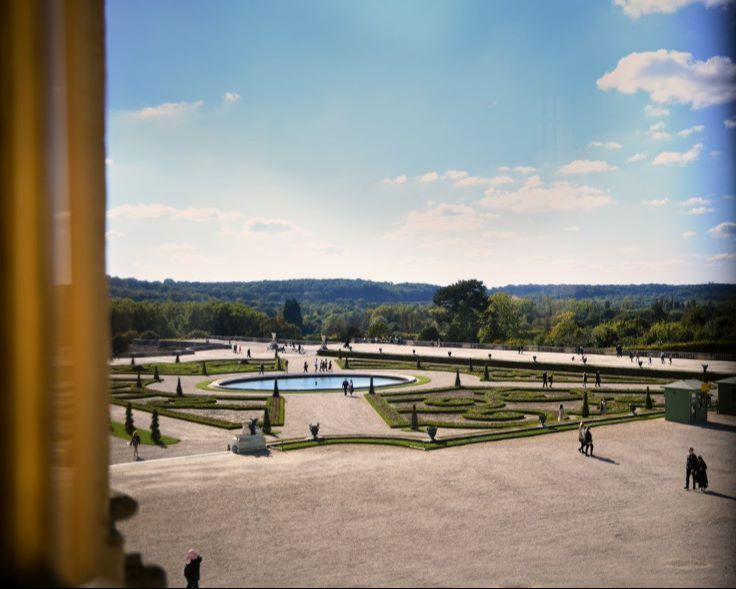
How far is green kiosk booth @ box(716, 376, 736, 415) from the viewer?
28.1m

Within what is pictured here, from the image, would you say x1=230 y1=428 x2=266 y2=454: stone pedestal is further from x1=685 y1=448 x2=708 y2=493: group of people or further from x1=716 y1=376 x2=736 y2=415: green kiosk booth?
x1=716 y1=376 x2=736 y2=415: green kiosk booth

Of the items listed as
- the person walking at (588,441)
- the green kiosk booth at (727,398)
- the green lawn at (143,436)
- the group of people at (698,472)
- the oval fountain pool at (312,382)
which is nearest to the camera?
the group of people at (698,472)

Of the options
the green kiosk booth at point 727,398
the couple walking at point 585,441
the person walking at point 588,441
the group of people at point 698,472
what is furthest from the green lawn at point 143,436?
the green kiosk booth at point 727,398

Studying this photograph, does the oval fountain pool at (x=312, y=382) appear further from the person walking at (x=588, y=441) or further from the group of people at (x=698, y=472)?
the group of people at (x=698, y=472)

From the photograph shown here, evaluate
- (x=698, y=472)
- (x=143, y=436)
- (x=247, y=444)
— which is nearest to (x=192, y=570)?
(x=247, y=444)

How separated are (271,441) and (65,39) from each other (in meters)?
23.0

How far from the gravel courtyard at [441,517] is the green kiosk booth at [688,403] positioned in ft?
14.0

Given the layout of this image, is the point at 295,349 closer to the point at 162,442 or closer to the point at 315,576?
the point at 162,442

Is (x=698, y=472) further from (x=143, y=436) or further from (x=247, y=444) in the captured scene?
(x=143, y=436)

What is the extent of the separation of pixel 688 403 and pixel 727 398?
3.32m

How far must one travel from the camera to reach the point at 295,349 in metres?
72.1

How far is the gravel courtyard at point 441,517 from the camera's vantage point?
38.6 ft

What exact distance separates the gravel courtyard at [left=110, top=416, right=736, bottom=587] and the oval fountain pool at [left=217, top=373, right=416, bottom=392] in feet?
66.1

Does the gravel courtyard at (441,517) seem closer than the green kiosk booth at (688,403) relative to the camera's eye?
Yes
